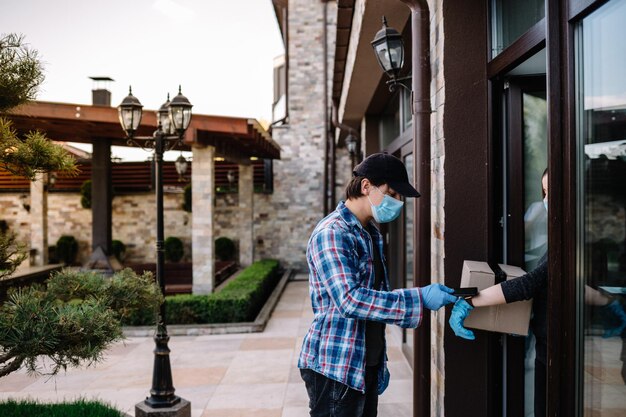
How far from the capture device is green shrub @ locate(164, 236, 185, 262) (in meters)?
15.8

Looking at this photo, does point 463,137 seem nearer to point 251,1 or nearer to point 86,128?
point 86,128

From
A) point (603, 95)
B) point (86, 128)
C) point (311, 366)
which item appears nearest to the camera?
point (603, 95)

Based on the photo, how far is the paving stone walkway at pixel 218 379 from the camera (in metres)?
4.96

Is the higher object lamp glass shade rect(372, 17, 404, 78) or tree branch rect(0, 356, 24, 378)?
lamp glass shade rect(372, 17, 404, 78)

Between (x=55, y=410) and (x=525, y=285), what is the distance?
324 cm

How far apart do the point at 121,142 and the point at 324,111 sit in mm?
5706

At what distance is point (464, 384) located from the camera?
2.85 metres

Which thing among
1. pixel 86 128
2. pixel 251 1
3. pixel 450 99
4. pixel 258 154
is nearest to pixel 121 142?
pixel 86 128

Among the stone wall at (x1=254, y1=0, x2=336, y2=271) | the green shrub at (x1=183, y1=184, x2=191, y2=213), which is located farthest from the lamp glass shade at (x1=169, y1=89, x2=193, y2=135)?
the green shrub at (x1=183, y1=184, x2=191, y2=213)

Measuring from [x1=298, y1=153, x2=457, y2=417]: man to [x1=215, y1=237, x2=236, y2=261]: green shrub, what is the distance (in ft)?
43.6

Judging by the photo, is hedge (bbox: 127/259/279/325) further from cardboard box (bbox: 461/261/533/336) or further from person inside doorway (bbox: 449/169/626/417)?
cardboard box (bbox: 461/261/533/336)

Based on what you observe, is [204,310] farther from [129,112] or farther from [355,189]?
[355,189]

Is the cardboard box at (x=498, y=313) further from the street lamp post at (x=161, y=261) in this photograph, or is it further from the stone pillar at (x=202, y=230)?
the stone pillar at (x=202, y=230)

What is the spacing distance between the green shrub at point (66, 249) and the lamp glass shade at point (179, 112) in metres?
12.2
